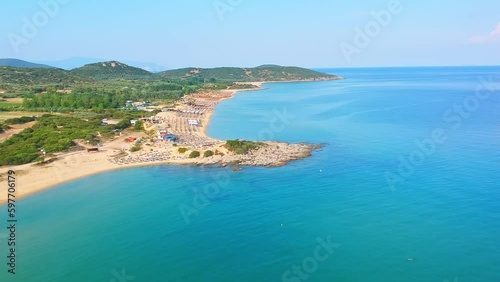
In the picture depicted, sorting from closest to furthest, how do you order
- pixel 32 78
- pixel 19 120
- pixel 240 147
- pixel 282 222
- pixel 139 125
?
pixel 282 222 < pixel 240 147 < pixel 139 125 < pixel 19 120 < pixel 32 78

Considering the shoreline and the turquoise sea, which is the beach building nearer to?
the shoreline

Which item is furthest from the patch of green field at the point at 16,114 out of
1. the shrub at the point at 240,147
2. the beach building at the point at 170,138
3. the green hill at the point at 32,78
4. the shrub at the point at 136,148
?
the shrub at the point at 240,147

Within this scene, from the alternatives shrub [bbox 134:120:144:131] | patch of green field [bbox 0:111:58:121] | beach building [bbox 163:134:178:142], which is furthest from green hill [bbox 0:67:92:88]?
beach building [bbox 163:134:178:142]

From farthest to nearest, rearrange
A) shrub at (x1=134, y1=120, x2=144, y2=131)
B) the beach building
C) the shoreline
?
shrub at (x1=134, y1=120, x2=144, y2=131)
the beach building
the shoreline

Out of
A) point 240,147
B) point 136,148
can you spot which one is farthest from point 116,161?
point 240,147

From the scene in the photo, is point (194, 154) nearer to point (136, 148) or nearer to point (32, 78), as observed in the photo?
point (136, 148)

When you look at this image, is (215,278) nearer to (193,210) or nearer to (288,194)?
(193,210)
